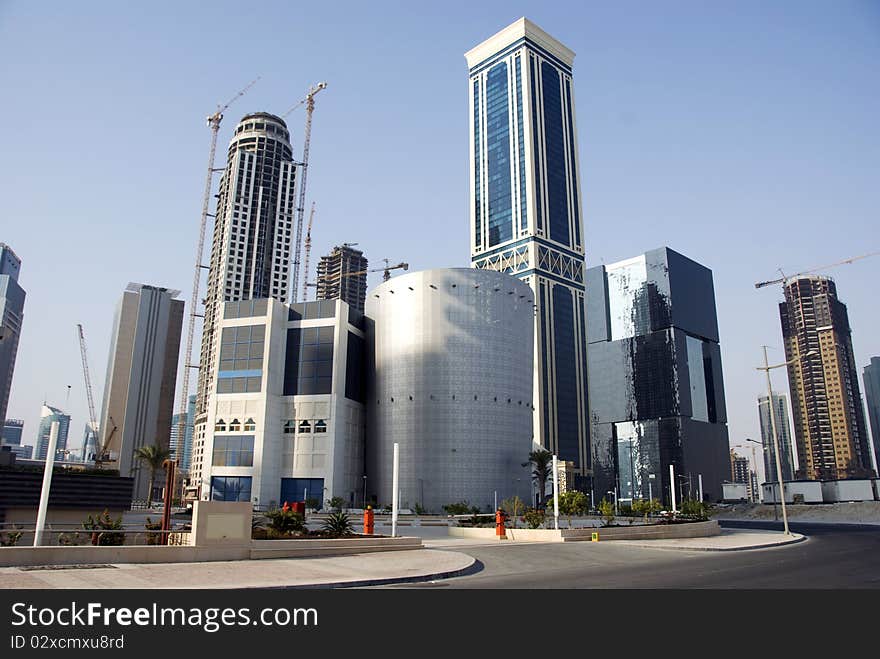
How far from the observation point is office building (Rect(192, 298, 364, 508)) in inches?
4220

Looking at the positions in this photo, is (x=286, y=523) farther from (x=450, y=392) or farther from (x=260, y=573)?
(x=450, y=392)

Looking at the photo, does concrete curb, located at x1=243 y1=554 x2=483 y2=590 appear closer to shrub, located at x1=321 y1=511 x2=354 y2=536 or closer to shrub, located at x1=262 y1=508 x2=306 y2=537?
shrub, located at x1=321 y1=511 x2=354 y2=536

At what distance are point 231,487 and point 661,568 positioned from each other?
92.1m

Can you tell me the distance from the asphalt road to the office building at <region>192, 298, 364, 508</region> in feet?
251

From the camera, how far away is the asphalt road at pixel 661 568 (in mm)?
21172

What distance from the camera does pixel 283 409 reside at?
111 m

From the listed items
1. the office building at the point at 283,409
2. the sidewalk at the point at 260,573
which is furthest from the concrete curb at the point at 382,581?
the office building at the point at 283,409

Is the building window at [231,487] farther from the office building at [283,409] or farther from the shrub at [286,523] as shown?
the shrub at [286,523]

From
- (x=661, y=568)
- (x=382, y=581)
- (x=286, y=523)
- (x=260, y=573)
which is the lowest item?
(x=661, y=568)

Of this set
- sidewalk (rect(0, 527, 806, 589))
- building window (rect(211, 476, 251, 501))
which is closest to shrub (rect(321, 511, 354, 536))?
sidewalk (rect(0, 527, 806, 589))

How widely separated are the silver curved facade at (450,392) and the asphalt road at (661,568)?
7108 cm

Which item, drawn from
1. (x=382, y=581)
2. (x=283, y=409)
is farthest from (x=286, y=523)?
(x=283, y=409)
